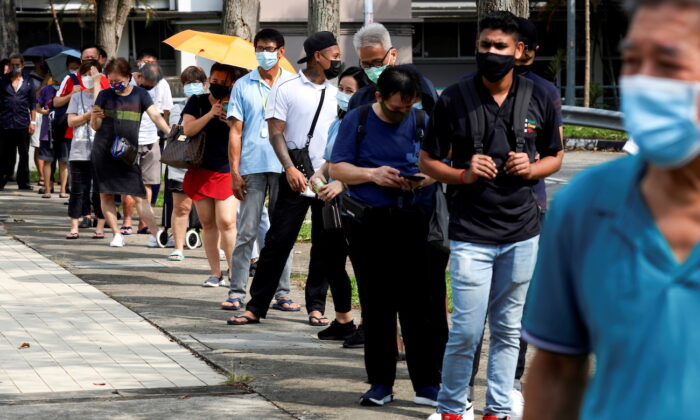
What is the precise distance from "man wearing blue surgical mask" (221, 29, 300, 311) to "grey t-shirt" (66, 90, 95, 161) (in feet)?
15.6

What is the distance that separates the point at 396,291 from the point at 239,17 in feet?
29.7

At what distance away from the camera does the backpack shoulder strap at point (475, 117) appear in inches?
227

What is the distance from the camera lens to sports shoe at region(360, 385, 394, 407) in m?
6.52

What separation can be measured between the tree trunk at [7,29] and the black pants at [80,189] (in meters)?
13.3

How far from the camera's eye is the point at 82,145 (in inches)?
541

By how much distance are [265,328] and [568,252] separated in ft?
21.2

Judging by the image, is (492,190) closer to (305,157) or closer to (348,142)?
(348,142)

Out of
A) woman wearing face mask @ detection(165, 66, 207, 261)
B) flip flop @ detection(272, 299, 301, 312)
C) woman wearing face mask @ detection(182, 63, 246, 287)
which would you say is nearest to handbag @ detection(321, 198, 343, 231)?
flip flop @ detection(272, 299, 301, 312)

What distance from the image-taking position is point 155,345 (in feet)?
26.4

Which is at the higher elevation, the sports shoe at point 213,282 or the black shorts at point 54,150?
the black shorts at point 54,150

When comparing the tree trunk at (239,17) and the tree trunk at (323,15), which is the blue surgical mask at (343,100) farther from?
the tree trunk at (239,17)

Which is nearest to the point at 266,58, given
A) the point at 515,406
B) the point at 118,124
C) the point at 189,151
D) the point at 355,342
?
A: the point at 189,151

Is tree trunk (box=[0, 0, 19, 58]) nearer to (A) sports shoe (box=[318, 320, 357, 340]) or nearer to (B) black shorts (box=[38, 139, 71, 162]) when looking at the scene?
(B) black shorts (box=[38, 139, 71, 162])

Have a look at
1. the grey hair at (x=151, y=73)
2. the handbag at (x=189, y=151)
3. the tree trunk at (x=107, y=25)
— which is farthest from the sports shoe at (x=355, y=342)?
the tree trunk at (x=107, y=25)
